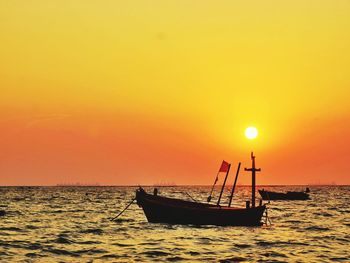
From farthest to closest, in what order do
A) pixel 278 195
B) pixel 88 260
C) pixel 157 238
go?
1. pixel 278 195
2. pixel 157 238
3. pixel 88 260

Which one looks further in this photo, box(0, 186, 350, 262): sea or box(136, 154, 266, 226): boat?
box(136, 154, 266, 226): boat

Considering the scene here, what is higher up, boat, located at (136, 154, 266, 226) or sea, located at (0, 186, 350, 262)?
boat, located at (136, 154, 266, 226)

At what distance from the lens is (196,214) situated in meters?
39.7

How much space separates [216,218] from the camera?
3984cm

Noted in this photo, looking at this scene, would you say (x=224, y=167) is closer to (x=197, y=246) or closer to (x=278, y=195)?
(x=197, y=246)

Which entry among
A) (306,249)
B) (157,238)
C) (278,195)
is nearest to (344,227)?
(306,249)

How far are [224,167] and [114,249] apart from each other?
45.6 ft

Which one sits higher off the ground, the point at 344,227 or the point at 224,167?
the point at 224,167

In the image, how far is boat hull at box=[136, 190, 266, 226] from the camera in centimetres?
3962

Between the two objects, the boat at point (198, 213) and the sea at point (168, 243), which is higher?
the boat at point (198, 213)

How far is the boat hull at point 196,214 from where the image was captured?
39.6 m

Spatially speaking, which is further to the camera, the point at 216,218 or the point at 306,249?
the point at 216,218

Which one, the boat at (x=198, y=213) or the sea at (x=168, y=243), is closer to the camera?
the sea at (x=168, y=243)

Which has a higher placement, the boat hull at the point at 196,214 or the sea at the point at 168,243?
the boat hull at the point at 196,214
